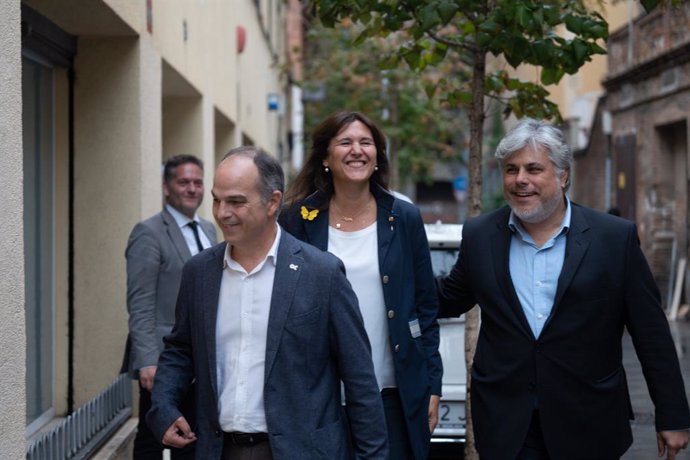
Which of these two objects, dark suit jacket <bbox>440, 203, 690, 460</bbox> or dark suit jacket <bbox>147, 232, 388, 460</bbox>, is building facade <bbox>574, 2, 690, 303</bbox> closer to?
dark suit jacket <bbox>440, 203, 690, 460</bbox>

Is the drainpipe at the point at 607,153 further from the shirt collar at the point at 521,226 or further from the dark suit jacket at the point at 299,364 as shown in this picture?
the dark suit jacket at the point at 299,364

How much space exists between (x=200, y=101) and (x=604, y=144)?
15.9 meters

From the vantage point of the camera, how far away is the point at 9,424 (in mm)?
4414

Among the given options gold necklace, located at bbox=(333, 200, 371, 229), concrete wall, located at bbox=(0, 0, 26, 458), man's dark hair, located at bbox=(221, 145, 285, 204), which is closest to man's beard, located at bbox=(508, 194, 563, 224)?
gold necklace, located at bbox=(333, 200, 371, 229)

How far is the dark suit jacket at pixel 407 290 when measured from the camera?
480cm

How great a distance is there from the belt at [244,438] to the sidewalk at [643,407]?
4937mm

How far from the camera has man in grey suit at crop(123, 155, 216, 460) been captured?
6.01m

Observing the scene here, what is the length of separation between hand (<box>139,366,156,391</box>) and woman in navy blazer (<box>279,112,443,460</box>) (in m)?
1.37

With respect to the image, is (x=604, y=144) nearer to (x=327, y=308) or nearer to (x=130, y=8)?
(x=130, y=8)

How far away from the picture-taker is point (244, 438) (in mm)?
3693

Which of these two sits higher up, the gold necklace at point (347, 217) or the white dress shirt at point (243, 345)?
the gold necklace at point (347, 217)

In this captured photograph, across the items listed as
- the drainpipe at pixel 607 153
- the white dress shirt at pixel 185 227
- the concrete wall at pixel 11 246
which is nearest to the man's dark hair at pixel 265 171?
the concrete wall at pixel 11 246

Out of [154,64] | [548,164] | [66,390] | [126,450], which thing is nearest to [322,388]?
[548,164]

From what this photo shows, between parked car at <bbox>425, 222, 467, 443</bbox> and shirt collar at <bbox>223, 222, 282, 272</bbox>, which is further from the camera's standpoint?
parked car at <bbox>425, 222, 467, 443</bbox>
